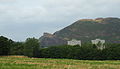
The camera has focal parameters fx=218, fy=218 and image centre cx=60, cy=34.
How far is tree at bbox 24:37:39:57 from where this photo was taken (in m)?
85.3

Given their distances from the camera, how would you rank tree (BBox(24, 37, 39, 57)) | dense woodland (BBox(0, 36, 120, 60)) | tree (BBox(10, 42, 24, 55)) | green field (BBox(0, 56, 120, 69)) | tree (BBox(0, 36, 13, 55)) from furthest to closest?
tree (BBox(10, 42, 24, 55)) < tree (BBox(24, 37, 39, 57)) < dense woodland (BBox(0, 36, 120, 60)) < tree (BBox(0, 36, 13, 55)) < green field (BBox(0, 56, 120, 69))

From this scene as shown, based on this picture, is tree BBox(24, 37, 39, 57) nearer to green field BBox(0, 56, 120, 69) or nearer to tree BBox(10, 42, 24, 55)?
tree BBox(10, 42, 24, 55)

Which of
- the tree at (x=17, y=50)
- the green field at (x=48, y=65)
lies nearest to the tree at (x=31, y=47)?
the tree at (x=17, y=50)

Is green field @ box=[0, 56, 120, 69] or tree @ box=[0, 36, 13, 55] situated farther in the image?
tree @ box=[0, 36, 13, 55]

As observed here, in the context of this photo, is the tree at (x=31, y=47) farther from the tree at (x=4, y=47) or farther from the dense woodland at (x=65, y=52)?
the tree at (x=4, y=47)

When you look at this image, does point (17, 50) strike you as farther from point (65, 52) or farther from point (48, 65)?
point (48, 65)

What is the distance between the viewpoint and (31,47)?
87375mm

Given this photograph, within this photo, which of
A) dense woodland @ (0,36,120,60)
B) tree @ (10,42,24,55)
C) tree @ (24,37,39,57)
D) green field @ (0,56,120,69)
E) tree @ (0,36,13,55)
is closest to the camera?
green field @ (0,56,120,69)

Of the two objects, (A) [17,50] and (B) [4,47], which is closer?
(B) [4,47]

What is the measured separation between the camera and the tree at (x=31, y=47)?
85312mm

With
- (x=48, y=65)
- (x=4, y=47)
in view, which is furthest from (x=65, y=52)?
(x=48, y=65)

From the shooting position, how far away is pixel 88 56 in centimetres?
8512

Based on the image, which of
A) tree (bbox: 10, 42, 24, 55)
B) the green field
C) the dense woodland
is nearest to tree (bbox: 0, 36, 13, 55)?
the dense woodland

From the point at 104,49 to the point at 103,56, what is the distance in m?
4.18
